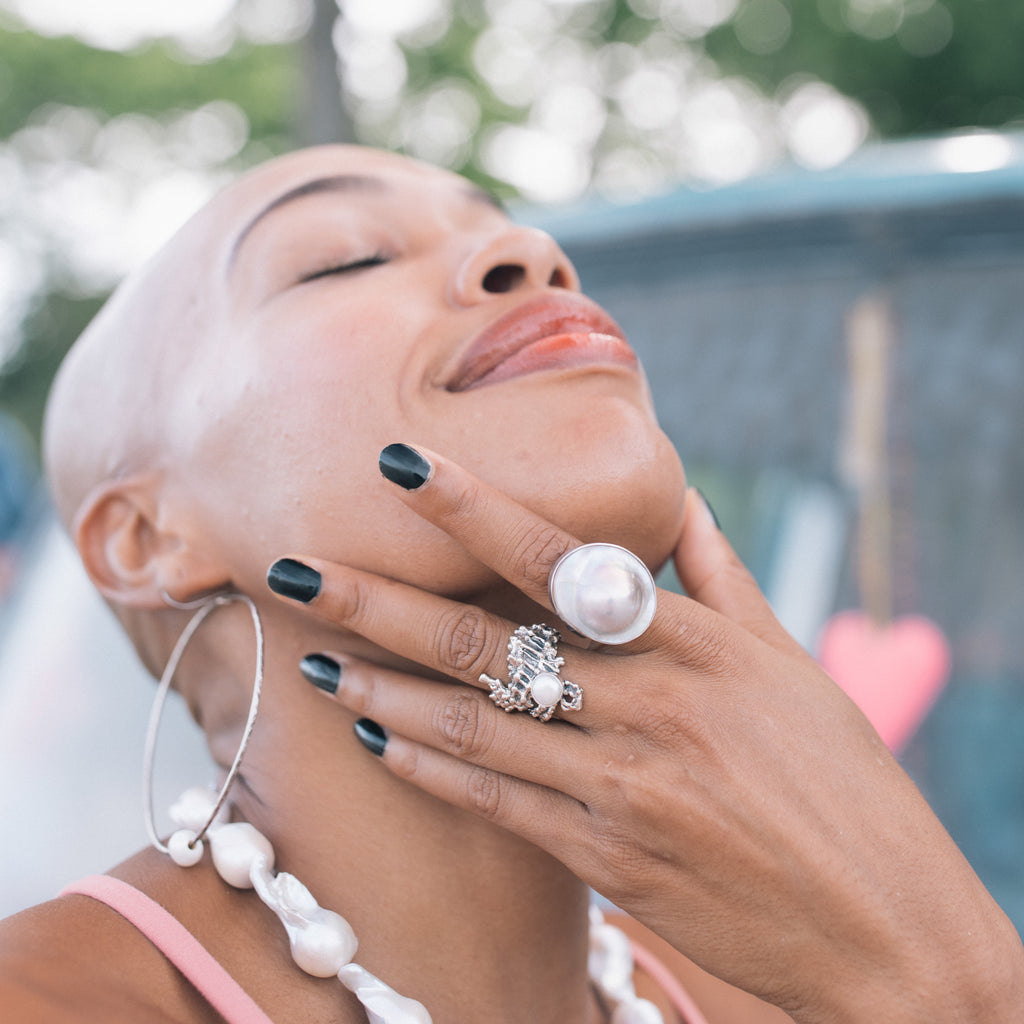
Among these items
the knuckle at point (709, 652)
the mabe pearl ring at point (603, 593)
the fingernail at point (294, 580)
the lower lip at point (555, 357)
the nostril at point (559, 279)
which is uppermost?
the lower lip at point (555, 357)

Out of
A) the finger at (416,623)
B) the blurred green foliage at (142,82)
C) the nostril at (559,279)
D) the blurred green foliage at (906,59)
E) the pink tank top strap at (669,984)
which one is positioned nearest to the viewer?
the finger at (416,623)

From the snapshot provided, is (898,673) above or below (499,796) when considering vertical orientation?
below

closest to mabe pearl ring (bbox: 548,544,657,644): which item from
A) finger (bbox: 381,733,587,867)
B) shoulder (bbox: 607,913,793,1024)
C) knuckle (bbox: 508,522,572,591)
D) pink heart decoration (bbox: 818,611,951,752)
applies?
knuckle (bbox: 508,522,572,591)

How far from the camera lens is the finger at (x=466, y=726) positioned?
1302 mm

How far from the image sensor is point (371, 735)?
142 cm

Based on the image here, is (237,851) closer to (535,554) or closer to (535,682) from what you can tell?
(535,682)

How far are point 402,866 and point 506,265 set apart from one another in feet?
3.13

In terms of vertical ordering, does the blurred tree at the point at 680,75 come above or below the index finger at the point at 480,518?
below

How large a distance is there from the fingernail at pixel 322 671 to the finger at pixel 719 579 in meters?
0.60

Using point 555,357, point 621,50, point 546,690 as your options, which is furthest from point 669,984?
point 621,50

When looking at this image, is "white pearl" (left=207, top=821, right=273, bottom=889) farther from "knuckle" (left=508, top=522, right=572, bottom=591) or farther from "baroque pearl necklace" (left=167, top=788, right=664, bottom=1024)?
"knuckle" (left=508, top=522, right=572, bottom=591)

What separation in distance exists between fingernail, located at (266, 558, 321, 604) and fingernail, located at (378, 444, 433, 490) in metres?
0.19

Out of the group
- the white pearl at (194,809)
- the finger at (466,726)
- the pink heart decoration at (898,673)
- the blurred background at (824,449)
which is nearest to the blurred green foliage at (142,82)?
the blurred background at (824,449)

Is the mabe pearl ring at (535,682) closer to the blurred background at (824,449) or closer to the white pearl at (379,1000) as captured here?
the white pearl at (379,1000)
